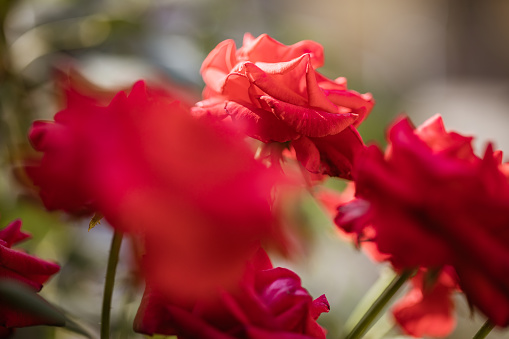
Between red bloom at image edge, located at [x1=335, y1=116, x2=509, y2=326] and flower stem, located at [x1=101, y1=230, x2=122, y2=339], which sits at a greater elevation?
red bloom at image edge, located at [x1=335, y1=116, x2=509, y2=326]

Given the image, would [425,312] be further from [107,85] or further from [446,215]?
[107,85]

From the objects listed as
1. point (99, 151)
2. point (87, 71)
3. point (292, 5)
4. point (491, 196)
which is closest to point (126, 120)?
point (99, 151)

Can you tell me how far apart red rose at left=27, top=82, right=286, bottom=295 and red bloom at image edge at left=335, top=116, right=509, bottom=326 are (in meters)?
0.04

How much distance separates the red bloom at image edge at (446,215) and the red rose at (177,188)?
0.12 ft

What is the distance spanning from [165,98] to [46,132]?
45 mm

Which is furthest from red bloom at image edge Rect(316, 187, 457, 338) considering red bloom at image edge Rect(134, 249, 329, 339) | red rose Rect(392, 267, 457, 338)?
red bloom at image edge Rect(134, 249, 329, 339)

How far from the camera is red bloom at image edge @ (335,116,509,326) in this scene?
0.54 feet

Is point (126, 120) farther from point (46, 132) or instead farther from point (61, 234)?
point (61, 234)

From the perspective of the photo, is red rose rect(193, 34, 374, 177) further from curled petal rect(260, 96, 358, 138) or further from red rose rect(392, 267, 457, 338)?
red rose rect(392, 267, 457, 338)

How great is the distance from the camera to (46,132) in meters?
0.20

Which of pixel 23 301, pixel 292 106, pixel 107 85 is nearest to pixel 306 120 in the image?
pixel 292 106

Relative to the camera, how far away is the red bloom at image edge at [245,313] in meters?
0.17

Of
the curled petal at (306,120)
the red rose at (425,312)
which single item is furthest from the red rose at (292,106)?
the red rose at (425,312)

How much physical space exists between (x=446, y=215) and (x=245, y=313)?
7cm
